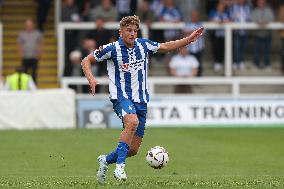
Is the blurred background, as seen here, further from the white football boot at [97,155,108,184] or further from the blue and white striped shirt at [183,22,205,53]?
the white football boot at [97,155,108,184]

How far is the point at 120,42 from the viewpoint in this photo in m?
13.6

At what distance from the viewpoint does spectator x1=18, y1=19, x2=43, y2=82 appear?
92.8 feet

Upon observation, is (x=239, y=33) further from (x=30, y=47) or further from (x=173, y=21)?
(x=30, y=47)

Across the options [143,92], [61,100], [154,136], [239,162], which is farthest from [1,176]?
[61,100]

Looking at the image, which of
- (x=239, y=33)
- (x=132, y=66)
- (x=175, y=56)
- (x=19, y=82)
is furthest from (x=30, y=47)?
(x=132, y=66)

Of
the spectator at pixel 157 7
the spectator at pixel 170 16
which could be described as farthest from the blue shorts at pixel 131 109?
the spectator at pixel 157 7

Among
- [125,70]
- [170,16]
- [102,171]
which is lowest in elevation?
[102,171]

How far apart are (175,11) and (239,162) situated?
1252cm

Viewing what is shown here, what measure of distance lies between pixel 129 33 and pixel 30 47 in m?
15.2

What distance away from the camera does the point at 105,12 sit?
95.2 ft

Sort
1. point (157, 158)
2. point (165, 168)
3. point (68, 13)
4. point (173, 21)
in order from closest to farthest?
point (157, 158) < point (165, 168) < point (68, 13) < point (173, 21)

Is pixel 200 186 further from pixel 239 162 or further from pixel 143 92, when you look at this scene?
pixel 239 162

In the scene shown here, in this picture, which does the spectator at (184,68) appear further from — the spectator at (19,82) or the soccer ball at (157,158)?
the soccer ball at (157,158)

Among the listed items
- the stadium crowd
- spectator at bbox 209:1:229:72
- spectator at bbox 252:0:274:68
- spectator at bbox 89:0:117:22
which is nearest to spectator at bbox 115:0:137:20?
the stadium crowd
